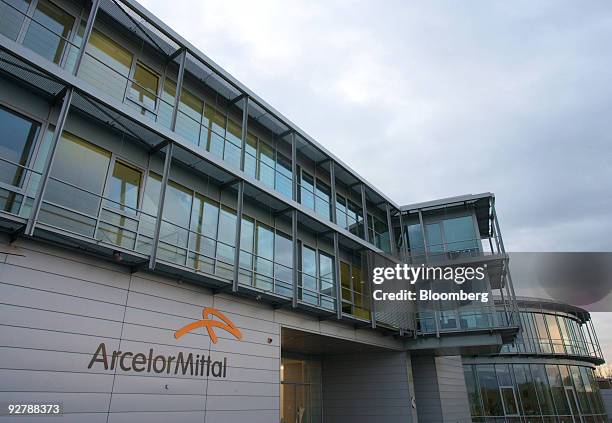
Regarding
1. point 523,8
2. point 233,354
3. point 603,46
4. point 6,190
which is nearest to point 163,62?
point 6,190

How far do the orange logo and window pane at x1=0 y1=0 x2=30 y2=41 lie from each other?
5.95 metres

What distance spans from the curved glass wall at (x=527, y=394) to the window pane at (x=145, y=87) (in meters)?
19.0

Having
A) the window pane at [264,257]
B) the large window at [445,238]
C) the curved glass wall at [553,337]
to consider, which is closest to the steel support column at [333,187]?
the window pane at [264,257]

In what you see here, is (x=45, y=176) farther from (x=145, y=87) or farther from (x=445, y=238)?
(x=445, y=238)

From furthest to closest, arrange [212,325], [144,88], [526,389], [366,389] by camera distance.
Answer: [526,389], [366,389], [144,88], [212,325]

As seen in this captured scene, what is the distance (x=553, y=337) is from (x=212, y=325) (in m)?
21.5

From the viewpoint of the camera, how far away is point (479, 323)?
519 inches

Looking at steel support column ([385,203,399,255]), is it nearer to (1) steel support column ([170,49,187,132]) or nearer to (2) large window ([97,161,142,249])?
(1) steel support column ([170,49,187,132])

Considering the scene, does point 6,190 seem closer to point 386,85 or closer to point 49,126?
point 49,126

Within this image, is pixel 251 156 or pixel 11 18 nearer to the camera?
pixel 11 18

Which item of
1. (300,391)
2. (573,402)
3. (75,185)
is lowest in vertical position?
(573,402)

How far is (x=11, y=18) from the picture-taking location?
6.45m

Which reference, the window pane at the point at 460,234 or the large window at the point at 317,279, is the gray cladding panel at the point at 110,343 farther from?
the window pane at the point at 460,234

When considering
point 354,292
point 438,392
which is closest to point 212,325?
point 354,292
